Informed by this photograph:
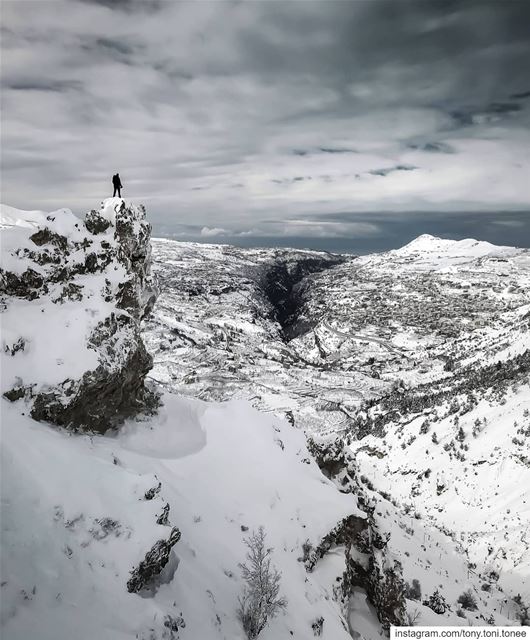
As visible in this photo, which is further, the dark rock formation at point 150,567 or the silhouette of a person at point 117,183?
the silhouette of a person at point 117,183

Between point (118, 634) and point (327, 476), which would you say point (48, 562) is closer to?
point (118, 634)

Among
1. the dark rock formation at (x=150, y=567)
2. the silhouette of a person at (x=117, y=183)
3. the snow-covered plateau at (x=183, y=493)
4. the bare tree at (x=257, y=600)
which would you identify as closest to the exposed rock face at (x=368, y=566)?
the snow-covered plateau at (x=183, y=493)

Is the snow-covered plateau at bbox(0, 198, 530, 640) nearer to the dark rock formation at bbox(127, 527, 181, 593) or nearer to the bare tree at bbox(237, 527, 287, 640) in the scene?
the dark rock formation at bbox(127, 527, 181, 593)

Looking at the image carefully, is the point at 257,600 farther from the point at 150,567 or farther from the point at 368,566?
the point at 368,566

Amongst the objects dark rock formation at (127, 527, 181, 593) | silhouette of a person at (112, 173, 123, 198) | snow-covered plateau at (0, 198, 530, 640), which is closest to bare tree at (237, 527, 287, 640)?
snow-covered plateau at (0, 198, 530, 640)

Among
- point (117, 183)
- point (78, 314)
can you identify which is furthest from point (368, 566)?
point (117, 183)

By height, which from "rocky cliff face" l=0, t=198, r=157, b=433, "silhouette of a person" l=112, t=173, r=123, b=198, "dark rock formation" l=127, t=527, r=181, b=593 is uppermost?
"silhouette of a person" l=112, t=173, r=123, b=198

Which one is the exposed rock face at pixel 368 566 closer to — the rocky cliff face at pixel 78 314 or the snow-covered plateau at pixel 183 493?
the snow-covered plateau at pixel 183 493

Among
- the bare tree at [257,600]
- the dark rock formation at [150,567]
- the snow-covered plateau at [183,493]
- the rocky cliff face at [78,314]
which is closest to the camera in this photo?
the snow-covered plateau at [183,493]
